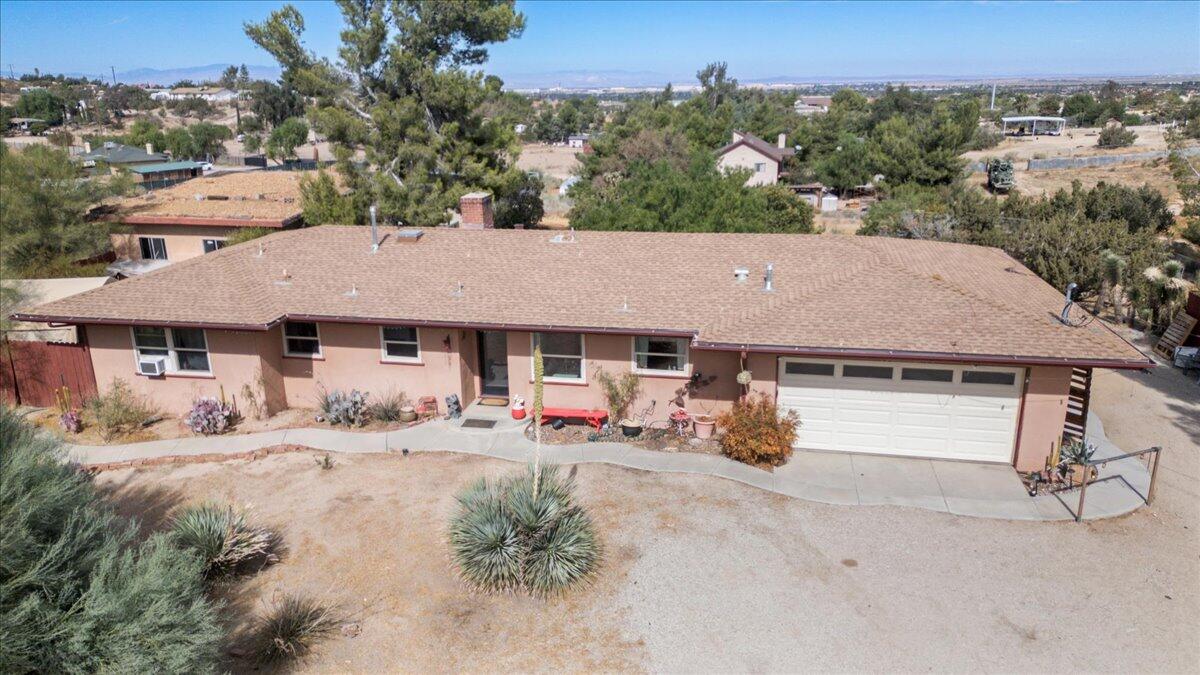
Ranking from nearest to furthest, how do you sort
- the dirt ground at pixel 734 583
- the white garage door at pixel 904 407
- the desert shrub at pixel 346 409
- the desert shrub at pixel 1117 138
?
the dirt ground at pixel 734 583, the white garage door at pixel 904 407, the desert shrub at pixel 346 409, the desert shrub at pixel 1117 138

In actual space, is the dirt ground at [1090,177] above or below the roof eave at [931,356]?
below

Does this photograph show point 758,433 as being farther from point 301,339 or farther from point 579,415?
point 301,339

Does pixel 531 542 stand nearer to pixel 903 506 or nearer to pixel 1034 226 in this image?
pixel 903 506

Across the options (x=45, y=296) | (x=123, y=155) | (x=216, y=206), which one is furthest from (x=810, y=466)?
(x=123, y=155)

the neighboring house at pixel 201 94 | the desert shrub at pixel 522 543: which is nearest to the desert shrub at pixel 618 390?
the desert shrub at pixel 522 543

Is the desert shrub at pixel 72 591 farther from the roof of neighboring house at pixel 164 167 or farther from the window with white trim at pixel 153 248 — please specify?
the roof of neighboring house at pixel 164 167

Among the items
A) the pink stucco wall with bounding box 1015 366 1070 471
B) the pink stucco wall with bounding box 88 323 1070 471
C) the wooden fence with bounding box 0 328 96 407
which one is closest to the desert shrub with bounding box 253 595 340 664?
the pink stucco wall with bounding box 88 323 1070 471

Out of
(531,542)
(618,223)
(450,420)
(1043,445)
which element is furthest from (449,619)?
(618,223)
